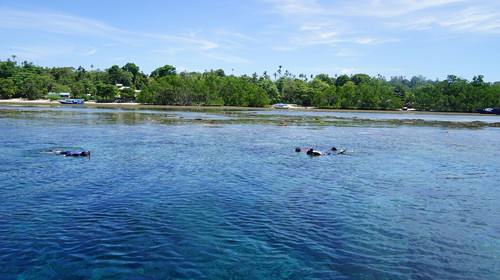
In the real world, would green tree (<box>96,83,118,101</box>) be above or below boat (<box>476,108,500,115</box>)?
above

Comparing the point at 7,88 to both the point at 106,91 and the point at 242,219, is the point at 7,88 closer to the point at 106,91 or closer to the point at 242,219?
the point at 106,91

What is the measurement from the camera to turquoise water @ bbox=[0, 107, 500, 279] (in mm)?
12422

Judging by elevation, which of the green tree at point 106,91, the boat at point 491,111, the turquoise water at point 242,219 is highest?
the green tree at point 106,91

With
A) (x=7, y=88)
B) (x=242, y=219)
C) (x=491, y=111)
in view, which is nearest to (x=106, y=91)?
(x=7, y=88)

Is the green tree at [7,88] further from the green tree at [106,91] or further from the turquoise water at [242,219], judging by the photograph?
the turquoise water at [242,219]

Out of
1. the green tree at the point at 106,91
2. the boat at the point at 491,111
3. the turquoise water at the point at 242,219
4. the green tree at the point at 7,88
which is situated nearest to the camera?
the turquoise water at the point at 242,219

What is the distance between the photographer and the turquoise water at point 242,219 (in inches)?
489

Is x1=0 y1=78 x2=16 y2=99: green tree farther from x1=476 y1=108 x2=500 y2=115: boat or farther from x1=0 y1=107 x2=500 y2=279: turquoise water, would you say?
x1=476 y1=108 x2=500 y2=115: boat

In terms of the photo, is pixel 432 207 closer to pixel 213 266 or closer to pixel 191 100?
pixel 213 266

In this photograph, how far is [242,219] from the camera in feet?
55.7

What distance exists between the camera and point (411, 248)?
565 inches

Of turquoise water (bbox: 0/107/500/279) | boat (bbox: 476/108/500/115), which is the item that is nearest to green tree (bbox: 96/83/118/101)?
turquoise water (bbox: 0/107/500/279)

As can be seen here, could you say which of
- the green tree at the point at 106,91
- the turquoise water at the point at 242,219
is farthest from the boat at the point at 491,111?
the green tree at the point at 106,91

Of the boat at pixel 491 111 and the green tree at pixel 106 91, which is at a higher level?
the green tree at pixel 106 91
